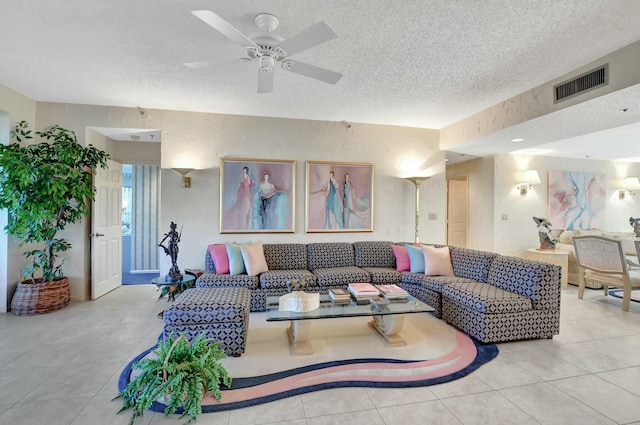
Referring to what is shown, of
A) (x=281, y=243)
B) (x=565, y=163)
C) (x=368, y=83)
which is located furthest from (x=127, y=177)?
(x=565, y=163)

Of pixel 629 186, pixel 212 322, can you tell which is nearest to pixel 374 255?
pixel 212 322

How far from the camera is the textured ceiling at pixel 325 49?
2.08 m

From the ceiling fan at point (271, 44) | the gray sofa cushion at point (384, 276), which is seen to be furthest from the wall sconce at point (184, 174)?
the gray sofa cushion at point (384, 276)

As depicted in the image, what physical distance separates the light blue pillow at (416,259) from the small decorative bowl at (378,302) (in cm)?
124

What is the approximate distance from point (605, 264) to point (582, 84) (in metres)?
2.74

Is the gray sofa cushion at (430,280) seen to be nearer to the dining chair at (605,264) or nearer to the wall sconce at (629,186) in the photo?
the dining chair at (605,264)

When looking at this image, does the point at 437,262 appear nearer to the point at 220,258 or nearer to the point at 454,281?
the point at 454,281

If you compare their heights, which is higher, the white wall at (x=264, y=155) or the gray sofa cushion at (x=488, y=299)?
the white wall at (x=264, y=155)

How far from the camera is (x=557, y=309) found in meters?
2.99

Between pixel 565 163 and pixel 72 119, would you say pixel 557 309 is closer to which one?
pixel 565 163

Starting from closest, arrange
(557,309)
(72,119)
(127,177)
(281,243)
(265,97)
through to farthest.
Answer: (557,309) → (265,97) → (72,119) → (281,243) → (127,177)

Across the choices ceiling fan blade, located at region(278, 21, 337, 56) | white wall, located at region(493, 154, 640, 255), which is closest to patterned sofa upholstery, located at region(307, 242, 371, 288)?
ceiling fan blade, located at region(278, 21, 337, 56)

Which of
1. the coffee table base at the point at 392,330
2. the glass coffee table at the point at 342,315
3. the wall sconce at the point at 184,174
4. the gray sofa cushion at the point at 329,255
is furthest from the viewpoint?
the gray sofa cushion at the point at 329,255

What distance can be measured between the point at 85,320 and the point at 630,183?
10038 mm
